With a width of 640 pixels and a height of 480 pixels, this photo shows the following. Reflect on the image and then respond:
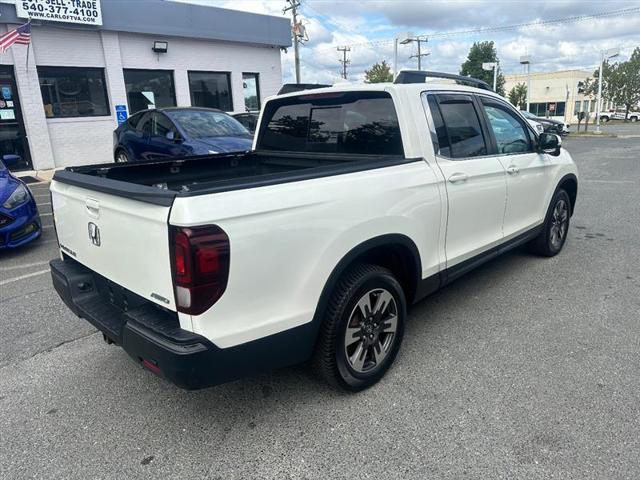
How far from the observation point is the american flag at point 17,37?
11.3 m

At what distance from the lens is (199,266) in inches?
82.3

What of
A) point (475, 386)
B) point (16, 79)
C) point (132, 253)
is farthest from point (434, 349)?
point (16, 79)

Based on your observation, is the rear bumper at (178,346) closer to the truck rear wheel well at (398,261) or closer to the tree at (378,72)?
the truck rear wheel well at (398,261)

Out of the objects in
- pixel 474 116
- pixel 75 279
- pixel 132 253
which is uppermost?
pixel 474 116

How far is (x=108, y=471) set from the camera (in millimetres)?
2381

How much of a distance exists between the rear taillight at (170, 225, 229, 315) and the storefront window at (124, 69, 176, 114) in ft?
47.7

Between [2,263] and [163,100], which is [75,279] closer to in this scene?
[2,263]

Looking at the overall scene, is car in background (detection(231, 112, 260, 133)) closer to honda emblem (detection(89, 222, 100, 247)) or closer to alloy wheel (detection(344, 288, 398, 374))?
honda emblem (detection(89, 222, 100, 247))

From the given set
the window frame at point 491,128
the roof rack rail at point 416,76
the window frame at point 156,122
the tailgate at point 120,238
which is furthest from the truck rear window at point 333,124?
the window frame at point 156,122

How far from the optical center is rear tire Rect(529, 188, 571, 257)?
16.5 ft

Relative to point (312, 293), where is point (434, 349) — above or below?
below

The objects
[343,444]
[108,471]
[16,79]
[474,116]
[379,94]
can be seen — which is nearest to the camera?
[108,471]

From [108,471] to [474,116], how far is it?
11.4 ft

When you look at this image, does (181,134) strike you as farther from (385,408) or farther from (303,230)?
(385,408)
